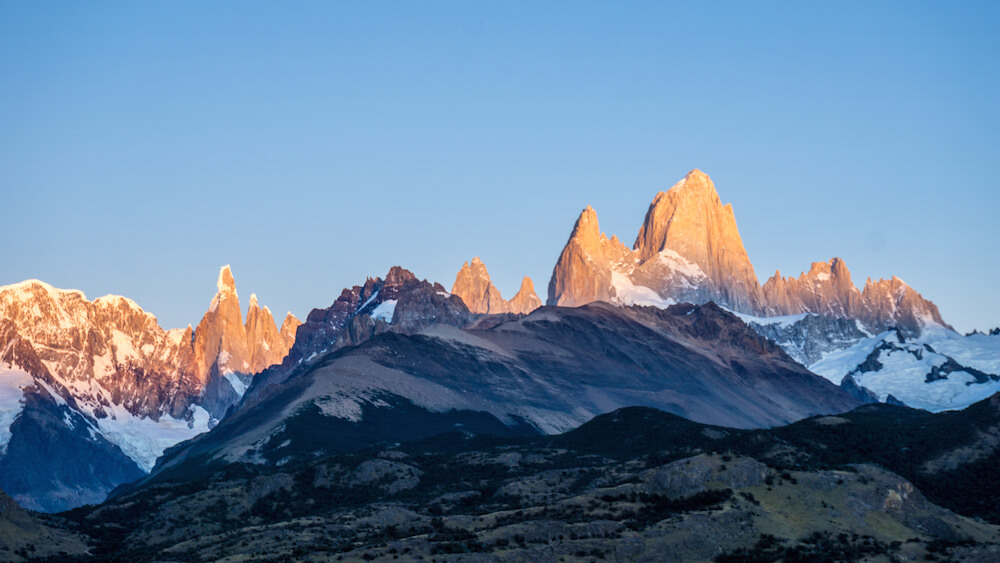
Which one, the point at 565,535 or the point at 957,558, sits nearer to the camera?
the point at 957,558

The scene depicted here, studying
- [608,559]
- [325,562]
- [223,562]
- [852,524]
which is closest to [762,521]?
[852,524]

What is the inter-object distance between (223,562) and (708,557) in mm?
65535

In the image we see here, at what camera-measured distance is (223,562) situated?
618 ft

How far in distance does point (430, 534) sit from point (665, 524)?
33.5 metres

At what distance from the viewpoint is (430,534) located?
198 m

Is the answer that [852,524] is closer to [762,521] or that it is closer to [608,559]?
[762,521]

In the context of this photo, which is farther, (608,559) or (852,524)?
(852,524)

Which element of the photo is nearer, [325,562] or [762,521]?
[325,562]

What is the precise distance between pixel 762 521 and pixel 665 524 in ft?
45.7

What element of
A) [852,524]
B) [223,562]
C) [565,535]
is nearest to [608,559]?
[565,535]

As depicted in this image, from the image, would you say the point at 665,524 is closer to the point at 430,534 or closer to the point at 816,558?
the point at 816,558

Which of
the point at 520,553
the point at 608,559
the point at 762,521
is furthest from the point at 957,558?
the point at 520,553

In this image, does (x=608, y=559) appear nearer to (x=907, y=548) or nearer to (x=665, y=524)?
(x=665, y=524)

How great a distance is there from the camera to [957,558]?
179m
